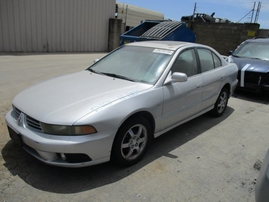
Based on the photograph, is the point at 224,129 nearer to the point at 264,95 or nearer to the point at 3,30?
the point at 264,95

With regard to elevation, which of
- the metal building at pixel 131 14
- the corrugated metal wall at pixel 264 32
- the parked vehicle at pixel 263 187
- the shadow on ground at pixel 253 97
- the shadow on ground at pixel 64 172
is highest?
the metal building at pixel 131 14

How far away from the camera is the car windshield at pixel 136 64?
341 centimetres

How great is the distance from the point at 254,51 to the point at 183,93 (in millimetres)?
5115

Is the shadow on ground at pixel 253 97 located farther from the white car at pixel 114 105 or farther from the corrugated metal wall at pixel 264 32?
the corrugated metal wall at pixel 264 32

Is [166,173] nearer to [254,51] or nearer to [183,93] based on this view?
[183,93]

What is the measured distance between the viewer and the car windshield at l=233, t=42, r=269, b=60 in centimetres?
715

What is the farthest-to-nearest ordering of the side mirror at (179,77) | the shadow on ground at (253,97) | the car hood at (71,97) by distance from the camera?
the shadow on ground at (253,97) → the side mirror at (179,77) → the car hood at (71,97)

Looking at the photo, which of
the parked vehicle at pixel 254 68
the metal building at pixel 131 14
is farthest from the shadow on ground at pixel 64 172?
the metal building at pixel 131 14

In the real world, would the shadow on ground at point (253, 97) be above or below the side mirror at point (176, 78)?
below

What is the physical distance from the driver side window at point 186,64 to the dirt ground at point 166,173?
1.08 meters

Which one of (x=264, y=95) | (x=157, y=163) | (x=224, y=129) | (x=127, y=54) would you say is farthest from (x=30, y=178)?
(x=264, y=95)

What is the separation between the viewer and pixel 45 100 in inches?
113

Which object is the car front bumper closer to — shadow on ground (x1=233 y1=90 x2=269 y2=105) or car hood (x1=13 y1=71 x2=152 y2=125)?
car hood (x1=13 y1=71 x2=152 y2=125)

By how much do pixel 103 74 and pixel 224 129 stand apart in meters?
2.46
